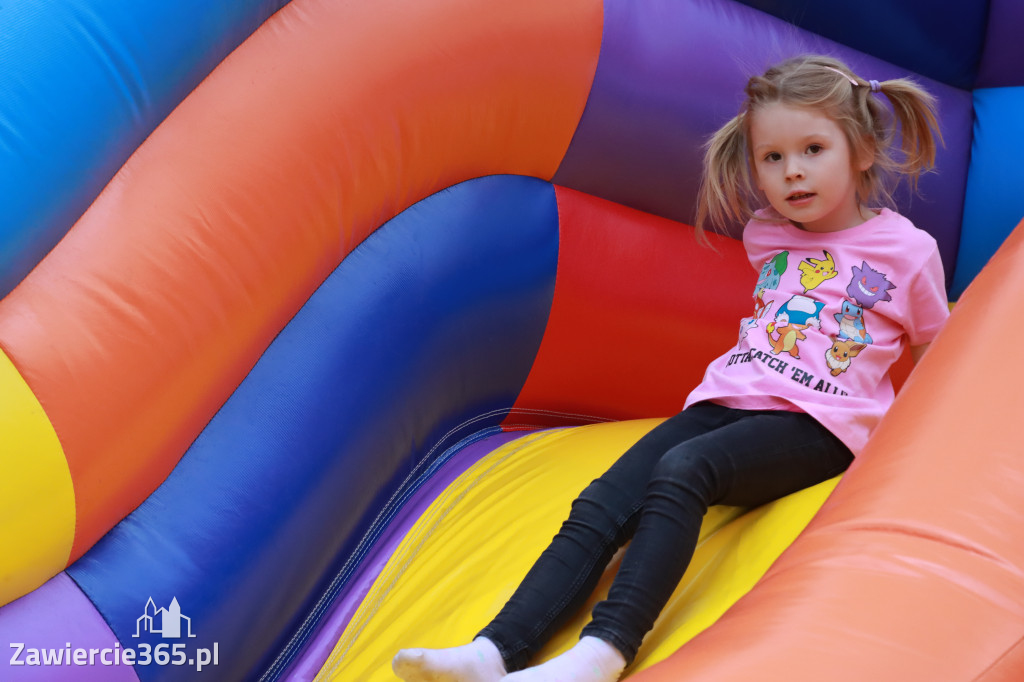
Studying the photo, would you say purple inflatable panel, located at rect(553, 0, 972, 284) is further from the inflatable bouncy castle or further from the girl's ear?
the girl's ear

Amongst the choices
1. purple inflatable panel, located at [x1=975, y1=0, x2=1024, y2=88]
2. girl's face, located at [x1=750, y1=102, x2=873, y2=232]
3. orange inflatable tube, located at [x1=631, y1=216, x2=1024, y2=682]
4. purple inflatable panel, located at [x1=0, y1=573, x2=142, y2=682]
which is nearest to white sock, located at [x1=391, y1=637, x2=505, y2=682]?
orange inflatable tube, located at [x1=631, y1=216, x2=1024, y2=682]

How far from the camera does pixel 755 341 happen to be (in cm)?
115

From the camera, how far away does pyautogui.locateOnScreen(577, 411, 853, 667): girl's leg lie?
2.89 feet

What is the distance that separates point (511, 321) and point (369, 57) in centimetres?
45

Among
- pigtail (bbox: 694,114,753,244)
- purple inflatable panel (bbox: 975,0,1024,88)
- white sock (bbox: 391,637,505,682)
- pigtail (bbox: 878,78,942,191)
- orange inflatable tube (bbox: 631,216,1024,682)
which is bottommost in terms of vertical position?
white sock (bbox: 391,637,505,682)

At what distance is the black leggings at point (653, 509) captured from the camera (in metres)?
0.89

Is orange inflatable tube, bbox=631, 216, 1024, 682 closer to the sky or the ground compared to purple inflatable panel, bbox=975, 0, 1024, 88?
closer to the ground

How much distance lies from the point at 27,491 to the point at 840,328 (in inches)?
34.1

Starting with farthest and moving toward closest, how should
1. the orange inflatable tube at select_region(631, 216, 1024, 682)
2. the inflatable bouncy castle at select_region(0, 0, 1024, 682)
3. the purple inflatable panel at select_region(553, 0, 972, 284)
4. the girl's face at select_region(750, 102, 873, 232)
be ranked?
the purple inflatable panel at select_region(553, 0, 972, 284)
the girl's face at select_region(750, 102, 873, 232)
the inflatable bouncy castle at select_region(0, 0, 1024, 682)
the orange inflatable tube at select_region(631, 216, 1024, 682)

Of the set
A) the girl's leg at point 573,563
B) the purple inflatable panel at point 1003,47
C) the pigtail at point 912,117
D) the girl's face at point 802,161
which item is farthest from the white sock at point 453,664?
the purple inflatable panel at point 1003,47

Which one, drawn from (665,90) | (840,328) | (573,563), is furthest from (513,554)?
(665,90)

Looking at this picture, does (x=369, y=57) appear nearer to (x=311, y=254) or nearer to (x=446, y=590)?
(x=311, y=254)

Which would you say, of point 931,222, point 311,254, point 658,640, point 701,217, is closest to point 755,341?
point 701,217

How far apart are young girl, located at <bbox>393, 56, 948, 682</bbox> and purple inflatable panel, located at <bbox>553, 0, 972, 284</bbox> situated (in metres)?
0.18
